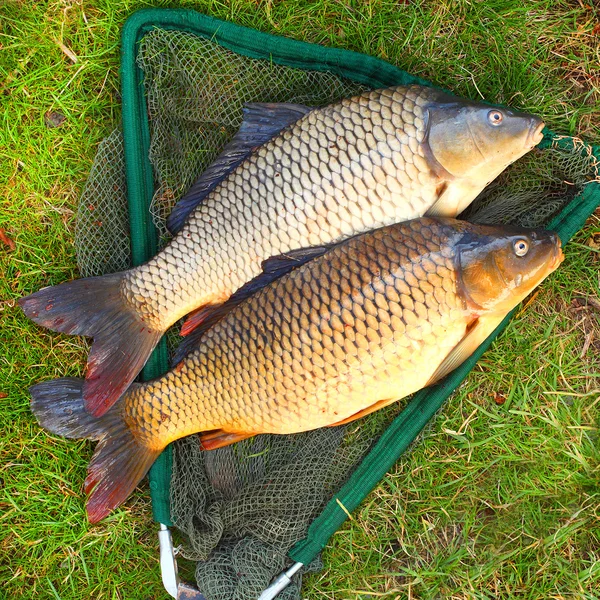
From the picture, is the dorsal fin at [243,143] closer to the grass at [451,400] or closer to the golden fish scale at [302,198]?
the golden fish scale at [302,198]

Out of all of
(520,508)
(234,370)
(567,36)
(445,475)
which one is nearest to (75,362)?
(234,370)

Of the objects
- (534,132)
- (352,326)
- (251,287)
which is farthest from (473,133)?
(251,287)

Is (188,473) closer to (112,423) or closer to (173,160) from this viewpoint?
(112,423)

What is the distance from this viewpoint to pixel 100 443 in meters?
2.02

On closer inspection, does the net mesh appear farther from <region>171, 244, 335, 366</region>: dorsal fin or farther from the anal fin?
the anal fin

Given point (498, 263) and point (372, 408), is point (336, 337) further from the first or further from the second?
point (498, 263)

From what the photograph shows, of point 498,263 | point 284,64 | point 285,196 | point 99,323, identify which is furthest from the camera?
point 284,64

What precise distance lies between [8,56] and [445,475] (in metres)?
2.12

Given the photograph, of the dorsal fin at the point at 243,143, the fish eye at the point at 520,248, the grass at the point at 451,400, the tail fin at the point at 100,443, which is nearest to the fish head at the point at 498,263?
the fish eye at the point at 520,248

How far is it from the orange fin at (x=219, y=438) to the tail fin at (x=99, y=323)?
0.30 metres

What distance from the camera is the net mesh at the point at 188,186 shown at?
6.66ft

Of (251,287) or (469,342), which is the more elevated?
Answer: (251,287)

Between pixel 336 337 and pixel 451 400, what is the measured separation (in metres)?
0.62

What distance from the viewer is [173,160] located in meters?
2.10
